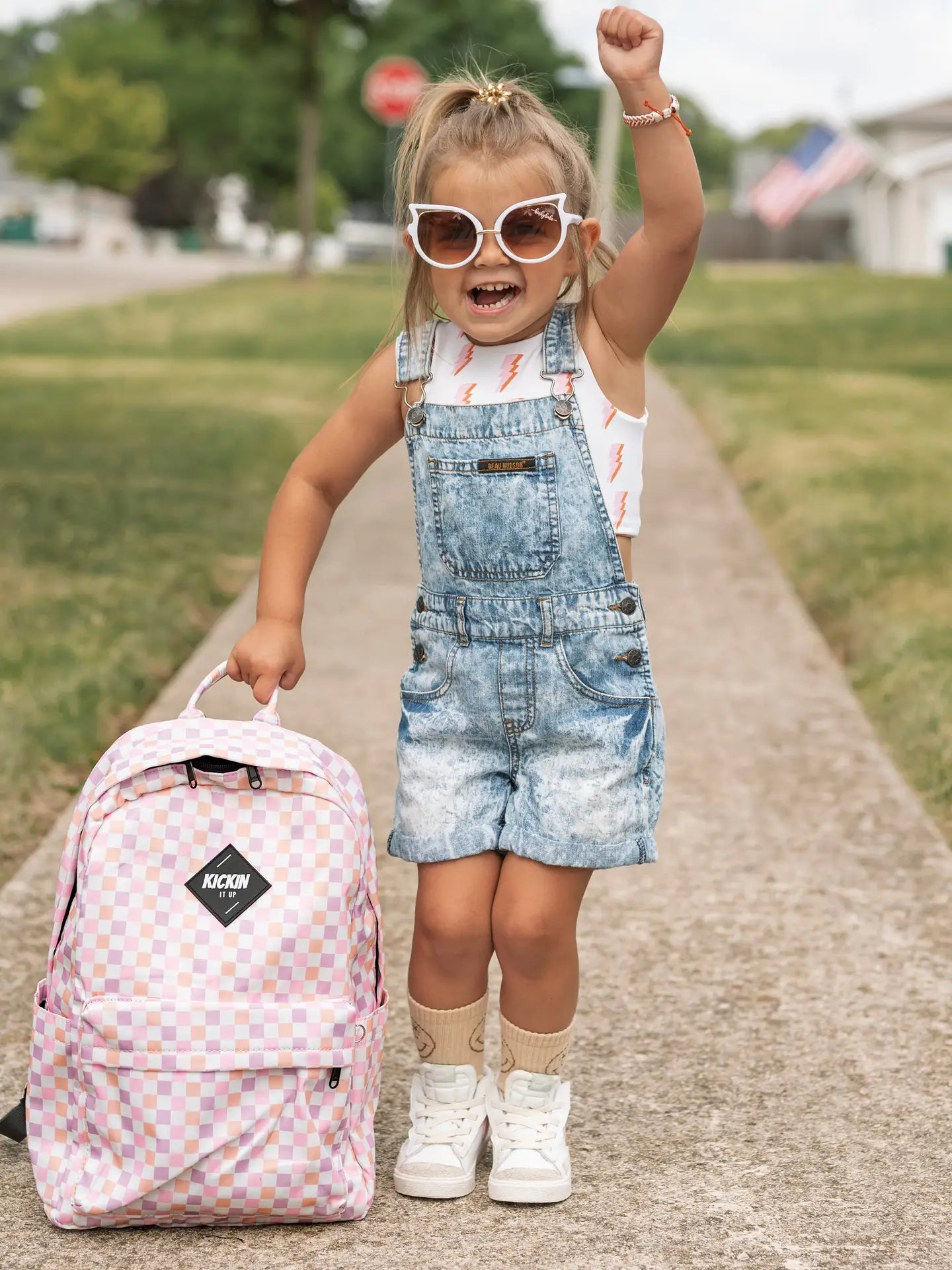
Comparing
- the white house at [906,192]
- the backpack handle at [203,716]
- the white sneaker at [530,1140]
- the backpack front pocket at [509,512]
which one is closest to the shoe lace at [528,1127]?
the white sneaker at [530,1140]

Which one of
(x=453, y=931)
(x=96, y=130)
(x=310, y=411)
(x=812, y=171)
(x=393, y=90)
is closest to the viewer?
(x=453, y=931)

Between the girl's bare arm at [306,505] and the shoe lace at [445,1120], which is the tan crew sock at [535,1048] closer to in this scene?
the shoe lace at [445,1120]

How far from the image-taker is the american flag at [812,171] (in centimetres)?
4362

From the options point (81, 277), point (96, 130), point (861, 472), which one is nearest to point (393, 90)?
point (81, 277)

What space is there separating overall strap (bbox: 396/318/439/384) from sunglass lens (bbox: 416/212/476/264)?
0.15 metres

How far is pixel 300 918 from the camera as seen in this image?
245 centimetres

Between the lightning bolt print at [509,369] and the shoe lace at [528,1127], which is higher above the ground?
the lightning bolt print at [509,369]

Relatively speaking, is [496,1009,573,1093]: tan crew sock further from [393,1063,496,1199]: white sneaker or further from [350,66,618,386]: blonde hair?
[350,66,618,386]: blonde hair

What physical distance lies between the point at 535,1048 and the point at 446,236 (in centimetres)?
126

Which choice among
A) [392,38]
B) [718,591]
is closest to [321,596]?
[718,591]

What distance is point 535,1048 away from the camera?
270 centimetres

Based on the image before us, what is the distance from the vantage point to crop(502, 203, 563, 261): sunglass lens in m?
2.57

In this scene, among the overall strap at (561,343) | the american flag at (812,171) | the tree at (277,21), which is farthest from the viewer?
the american flag at (812,171)

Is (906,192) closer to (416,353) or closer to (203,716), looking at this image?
(416,353)
